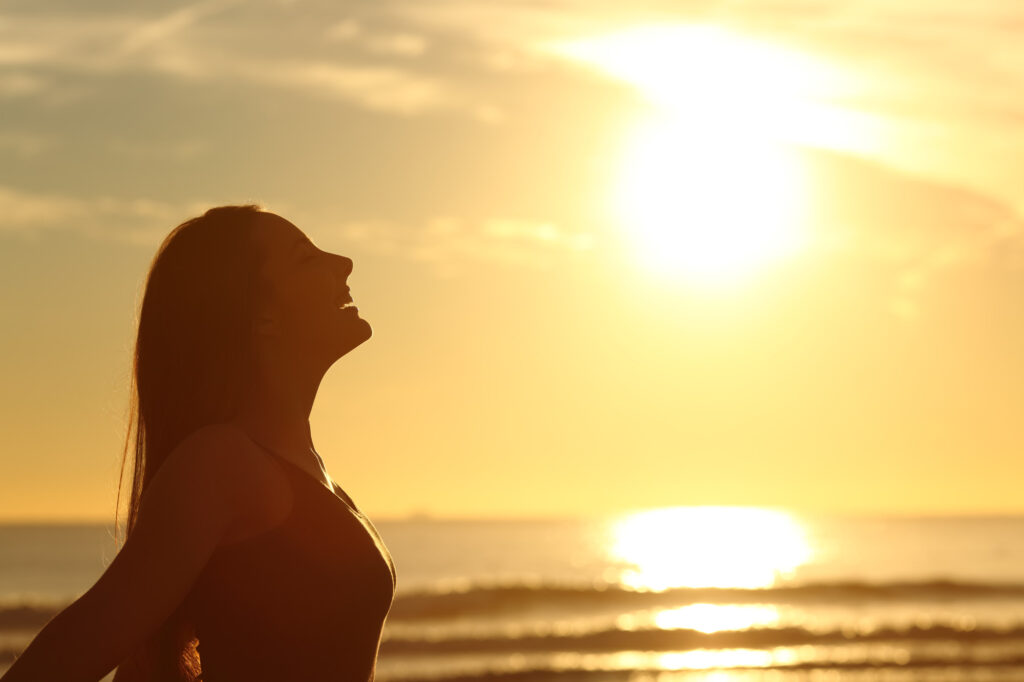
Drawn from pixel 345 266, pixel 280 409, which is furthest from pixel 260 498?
pixel 345 266

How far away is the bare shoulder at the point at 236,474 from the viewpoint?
2.11 m

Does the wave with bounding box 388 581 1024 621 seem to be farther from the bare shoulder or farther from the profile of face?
the bare shoulder

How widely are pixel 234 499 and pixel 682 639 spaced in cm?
2354

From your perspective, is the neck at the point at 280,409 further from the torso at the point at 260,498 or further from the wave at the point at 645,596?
the wave at the point at 645,596

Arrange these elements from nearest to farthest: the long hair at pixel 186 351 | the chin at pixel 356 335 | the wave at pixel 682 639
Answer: the long hair at pixel 186 351 < the chin at pixel 356 335 < the wave at pixel 682 639

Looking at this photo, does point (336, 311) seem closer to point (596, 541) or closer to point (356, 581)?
point (356, 581)

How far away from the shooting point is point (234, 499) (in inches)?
84.0

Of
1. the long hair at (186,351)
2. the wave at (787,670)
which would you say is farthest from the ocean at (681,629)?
the long hair at (186,351)

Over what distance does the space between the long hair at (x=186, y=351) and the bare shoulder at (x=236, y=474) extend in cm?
15

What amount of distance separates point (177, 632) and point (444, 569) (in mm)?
→ 62503

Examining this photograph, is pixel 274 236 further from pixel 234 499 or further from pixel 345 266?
pixel 234 499

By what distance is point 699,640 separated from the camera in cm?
2475

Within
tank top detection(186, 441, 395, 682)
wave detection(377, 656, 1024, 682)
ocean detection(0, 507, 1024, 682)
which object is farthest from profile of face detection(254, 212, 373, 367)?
wave detection(377, 656, 1024, 682)

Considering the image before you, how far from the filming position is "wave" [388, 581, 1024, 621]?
29875 mm
